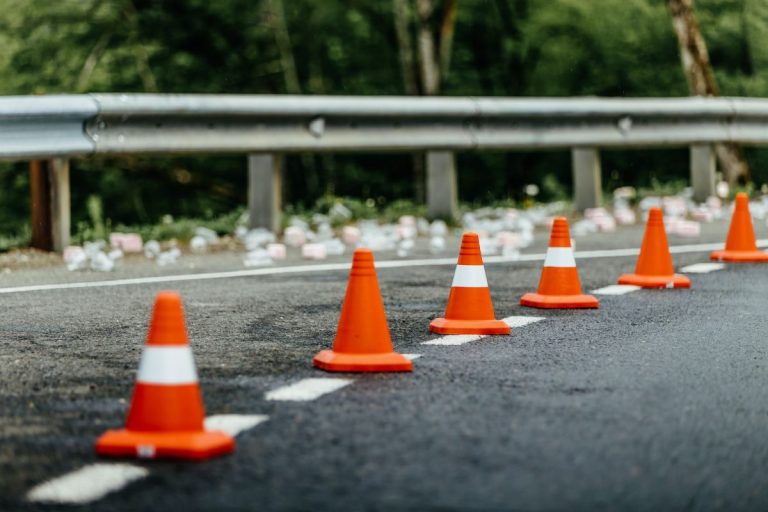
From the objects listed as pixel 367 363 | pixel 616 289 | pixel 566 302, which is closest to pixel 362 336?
pixel 367 363

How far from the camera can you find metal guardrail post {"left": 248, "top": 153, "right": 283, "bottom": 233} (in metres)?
12.7

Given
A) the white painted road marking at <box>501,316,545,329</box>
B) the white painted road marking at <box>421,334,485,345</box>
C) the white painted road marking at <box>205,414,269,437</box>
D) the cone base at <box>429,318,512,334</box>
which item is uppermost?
the cone base at <box>429,318,512,334</box>

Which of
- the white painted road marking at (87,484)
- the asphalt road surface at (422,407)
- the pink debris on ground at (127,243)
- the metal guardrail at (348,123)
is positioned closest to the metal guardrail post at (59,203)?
the metal guardrail at (348,123)

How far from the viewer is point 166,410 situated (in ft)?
15.5

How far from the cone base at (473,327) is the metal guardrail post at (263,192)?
17.7ft

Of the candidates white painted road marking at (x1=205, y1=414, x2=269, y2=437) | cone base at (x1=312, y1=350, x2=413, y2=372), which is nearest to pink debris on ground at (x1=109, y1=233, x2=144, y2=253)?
cone base at (x1=312, y1=350, x2=413, y2=372)

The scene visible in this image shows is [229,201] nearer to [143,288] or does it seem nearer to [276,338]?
[143,288]

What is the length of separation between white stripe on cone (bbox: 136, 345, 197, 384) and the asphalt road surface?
0.28 metres

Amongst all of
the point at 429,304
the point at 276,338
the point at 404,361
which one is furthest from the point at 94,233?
the point at 404,361

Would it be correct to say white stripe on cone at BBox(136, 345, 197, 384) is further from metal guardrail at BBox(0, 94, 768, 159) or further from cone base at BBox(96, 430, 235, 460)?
metal guardrail at BBox(0, 94, 768, 159)

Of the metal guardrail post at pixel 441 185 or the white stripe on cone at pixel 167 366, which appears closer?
the white stripe on cone at pixel 167 366

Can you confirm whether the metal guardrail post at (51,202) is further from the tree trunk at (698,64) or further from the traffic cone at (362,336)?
the tree trunk at (698,64)

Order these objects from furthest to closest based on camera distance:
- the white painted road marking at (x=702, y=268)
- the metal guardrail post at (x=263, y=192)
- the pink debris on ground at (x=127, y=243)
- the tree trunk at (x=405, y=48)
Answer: the tree trunk at (x=405, y=48) < the metal guardrail post at (x=263, y=192) < the pink debris on ground at (x=127, y=243) < the white painted road marking at (x=702, y=268)

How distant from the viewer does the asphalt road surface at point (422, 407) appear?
4234mm
